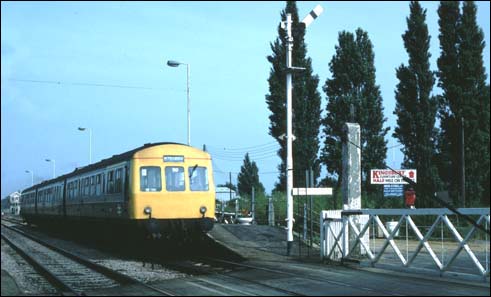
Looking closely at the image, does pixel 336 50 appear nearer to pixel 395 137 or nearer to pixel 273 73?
pixel 273 73

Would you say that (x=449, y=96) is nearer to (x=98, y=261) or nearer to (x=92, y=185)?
(x=92, y=185)

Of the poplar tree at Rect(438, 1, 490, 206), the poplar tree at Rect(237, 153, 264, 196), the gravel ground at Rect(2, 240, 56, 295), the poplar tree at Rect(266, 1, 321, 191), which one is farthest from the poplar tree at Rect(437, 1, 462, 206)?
the poplar tree at Rect(237, 153, 264, 196)

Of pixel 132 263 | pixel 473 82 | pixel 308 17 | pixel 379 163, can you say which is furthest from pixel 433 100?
pixel 132 263

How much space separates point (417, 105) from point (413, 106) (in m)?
0.24

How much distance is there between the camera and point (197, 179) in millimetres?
19172

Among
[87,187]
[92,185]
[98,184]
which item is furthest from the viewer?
[87,187]

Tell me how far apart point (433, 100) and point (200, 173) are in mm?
23195

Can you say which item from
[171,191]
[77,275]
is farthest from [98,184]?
[77,275]

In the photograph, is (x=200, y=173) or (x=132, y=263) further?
(x=200, y=173)

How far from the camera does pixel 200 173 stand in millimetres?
19297

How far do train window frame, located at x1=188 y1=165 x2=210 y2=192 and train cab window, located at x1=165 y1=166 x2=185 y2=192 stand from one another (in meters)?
0.27

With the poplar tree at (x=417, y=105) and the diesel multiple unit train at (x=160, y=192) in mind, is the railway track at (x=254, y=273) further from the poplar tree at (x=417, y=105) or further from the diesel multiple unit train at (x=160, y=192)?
the poplar tree at (x=417, y=105)

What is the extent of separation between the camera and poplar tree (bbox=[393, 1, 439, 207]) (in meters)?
37.9

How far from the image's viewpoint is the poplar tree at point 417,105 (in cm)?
3794
